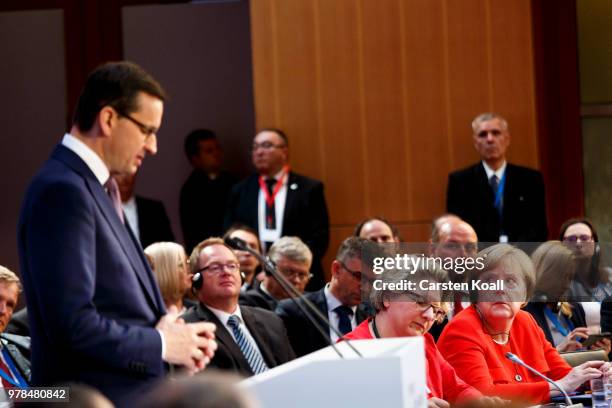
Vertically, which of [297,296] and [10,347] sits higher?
[297,296]

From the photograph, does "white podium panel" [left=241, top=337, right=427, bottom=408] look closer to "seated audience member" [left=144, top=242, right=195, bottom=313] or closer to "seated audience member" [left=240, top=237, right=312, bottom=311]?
"seated audience member" [left=144, top=242, right=195, bottom=313]

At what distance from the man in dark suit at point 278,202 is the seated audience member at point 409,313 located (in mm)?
3113

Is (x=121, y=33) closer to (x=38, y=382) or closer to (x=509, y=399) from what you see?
(x=509, y=399)

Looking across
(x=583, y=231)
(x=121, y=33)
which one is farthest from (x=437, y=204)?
(x=121, y=33)

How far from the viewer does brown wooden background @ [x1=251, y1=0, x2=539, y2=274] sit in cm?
729

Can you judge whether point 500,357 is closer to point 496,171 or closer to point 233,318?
point 233,318

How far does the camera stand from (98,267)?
2375 mm

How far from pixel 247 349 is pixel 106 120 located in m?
1.97

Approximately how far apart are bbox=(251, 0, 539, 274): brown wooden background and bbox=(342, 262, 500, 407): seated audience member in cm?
365

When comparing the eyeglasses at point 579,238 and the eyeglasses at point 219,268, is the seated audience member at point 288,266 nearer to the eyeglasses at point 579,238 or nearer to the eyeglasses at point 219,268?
the eyeglasses at point 219,268

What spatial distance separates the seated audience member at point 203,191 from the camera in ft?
25.2

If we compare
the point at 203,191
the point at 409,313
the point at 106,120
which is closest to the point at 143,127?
the point at 106,120

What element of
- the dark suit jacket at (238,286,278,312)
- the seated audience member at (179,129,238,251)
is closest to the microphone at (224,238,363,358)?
the dark suit jacket at (238,286,278,312)

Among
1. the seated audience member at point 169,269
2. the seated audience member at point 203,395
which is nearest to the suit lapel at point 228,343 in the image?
the seated audience member at point 169,269
